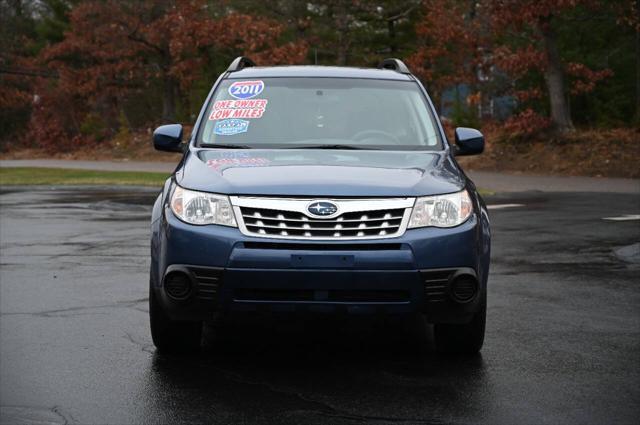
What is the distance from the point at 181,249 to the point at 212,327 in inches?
70.5

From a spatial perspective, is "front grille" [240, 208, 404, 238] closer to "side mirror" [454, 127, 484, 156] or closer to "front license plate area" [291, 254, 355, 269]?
"front license plate area" [291, 254, 355, 269]

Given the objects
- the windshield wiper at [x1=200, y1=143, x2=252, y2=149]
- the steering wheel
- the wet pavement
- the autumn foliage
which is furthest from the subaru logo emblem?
the autumn foliage

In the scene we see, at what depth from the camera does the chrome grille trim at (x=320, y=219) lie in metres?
5.85

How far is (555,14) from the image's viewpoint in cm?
2809

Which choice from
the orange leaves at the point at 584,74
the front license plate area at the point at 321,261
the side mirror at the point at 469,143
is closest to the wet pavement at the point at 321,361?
the front license plate area at the point at 321,261

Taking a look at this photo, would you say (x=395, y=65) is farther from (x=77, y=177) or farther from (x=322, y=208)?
(x=77, y=177)

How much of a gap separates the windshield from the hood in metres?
0.30

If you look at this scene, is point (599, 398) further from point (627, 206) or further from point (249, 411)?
point (627, 206)

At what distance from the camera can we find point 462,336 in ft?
21.5

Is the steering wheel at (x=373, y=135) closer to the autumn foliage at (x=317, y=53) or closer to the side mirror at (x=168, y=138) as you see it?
the side mirror at (x=168, y=138)

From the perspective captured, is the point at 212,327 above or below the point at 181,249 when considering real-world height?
below

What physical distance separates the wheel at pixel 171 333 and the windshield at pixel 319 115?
123 centimetres

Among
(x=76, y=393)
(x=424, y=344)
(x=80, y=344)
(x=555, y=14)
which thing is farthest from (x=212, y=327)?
(x=555, y=14)

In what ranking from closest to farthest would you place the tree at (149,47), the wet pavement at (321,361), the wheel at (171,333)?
1. the wet pavement at (321,361)
2. the wheel at (171,333)
3. the tree at (149,47)
